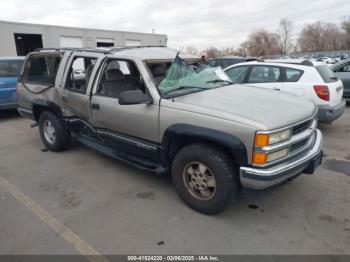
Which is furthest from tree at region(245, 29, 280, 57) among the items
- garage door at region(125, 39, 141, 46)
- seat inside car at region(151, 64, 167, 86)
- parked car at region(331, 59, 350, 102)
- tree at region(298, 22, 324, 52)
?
seat inside car at region(151, 64, 167, 86)

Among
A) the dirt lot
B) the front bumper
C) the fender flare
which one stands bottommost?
the dirt lot

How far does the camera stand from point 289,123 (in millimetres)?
2857

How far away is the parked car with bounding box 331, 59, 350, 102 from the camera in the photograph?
847 centimetres

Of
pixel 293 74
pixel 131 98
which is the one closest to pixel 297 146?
pixel 131 98

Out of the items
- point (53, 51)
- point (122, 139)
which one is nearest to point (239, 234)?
point (122, 139)

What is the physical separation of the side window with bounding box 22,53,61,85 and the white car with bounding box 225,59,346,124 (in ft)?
11.4

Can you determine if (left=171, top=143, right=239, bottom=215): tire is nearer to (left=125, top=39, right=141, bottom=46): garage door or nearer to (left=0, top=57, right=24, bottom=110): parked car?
(left=0, top=57, right=24, bottom=110): parked car

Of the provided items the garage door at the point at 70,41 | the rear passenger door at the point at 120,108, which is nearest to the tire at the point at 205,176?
the rear passenger door at the point at 120,108

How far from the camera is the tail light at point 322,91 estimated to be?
18.4 feet

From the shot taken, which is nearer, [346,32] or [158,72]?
[158,72]

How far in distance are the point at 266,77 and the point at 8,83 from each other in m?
6.97

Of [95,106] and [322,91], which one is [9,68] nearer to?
[95,106]

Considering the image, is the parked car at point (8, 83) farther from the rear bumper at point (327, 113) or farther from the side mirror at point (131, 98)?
the rear bumper at point (327, 113)

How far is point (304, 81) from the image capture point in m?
5.83
